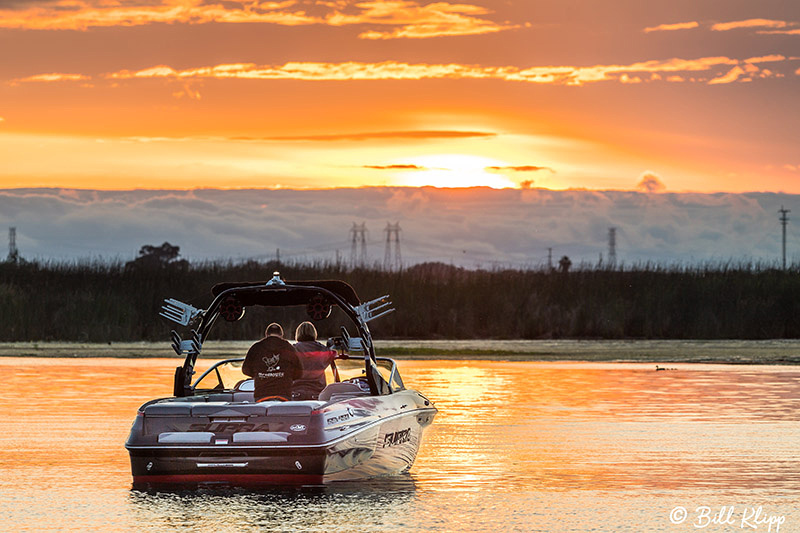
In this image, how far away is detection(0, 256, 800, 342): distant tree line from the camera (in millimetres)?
44188

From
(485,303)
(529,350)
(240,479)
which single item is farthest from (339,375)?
(485,303)

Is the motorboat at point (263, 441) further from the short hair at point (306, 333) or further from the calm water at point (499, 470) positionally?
the short hair at point (306, 333)

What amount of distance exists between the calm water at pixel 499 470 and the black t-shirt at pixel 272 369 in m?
1.08

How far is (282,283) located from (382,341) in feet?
92.9

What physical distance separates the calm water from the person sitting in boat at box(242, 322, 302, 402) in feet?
3.50

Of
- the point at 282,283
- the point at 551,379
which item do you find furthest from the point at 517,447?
the point at 551,379

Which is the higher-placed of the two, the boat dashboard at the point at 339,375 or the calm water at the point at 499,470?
the boat dashboard at the point at 339,375

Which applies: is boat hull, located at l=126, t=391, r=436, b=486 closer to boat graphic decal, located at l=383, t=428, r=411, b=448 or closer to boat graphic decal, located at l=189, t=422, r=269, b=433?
boat graphic decal, located at l=189, t=422, r=269, b=433

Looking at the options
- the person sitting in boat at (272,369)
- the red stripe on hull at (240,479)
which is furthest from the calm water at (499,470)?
the person sitting in boat at (272,369)

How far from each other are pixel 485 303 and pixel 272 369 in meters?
32.9

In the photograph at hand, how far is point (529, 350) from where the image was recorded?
38.4 m

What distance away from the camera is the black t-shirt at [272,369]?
13273 millimetres

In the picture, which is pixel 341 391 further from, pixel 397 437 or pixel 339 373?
pixel 339 373

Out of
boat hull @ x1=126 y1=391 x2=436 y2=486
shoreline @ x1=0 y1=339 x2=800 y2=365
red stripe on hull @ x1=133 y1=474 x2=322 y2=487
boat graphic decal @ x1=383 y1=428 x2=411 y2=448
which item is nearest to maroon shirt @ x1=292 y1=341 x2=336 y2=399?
boat graphic decal @ x1=383 y1=428 x2=411 y2=448
